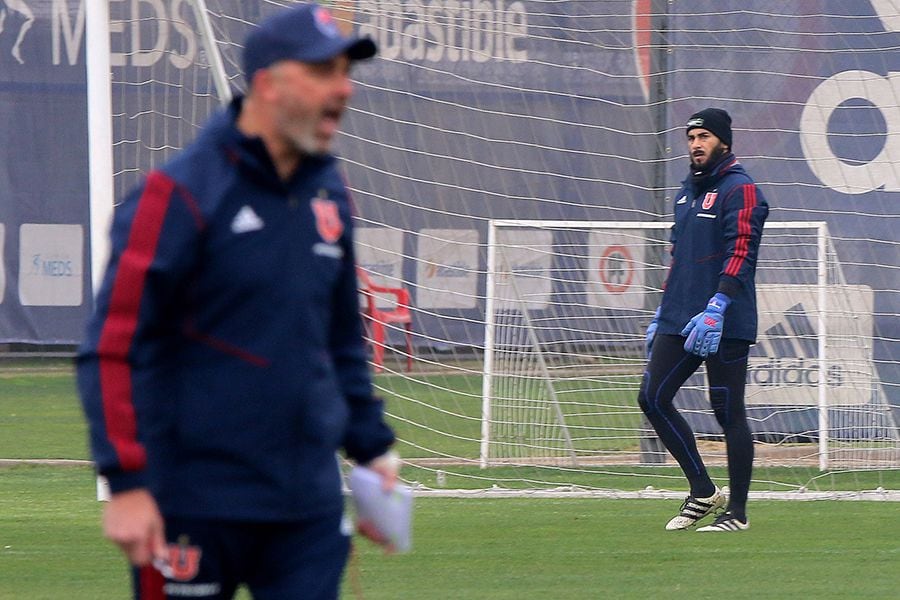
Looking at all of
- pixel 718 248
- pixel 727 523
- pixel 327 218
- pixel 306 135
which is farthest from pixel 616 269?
pixel 306 135

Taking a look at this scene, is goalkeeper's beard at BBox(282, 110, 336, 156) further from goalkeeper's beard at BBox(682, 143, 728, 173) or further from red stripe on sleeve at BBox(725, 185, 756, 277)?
goalkeeper's beard at BBox(682, 143, 728, 173)

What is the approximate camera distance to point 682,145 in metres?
11.1

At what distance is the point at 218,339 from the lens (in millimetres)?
2969

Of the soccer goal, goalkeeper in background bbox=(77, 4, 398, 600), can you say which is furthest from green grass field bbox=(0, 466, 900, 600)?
goalkeeper in background bbox=(77, 4, 398, 600)

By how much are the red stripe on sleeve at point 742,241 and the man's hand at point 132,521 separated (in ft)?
16.1

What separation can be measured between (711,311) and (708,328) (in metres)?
0.08

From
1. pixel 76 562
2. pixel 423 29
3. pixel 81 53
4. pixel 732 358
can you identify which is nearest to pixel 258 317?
pixel 76 562

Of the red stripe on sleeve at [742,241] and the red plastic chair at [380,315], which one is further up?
the red stripe on sleeve at [742,241]

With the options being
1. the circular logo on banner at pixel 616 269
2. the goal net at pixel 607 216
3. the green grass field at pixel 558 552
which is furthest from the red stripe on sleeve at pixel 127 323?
the circular logo on banner at pixel 616 269

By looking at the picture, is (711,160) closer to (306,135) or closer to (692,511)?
(692,511)

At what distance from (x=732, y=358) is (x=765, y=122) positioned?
13.3 feet

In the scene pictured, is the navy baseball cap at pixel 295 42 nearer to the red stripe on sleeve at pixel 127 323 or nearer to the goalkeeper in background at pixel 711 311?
the red stripe on sleeve at pixel 127 323

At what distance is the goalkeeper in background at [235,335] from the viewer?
2.87 meters

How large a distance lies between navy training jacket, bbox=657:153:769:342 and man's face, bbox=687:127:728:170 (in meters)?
0.05
